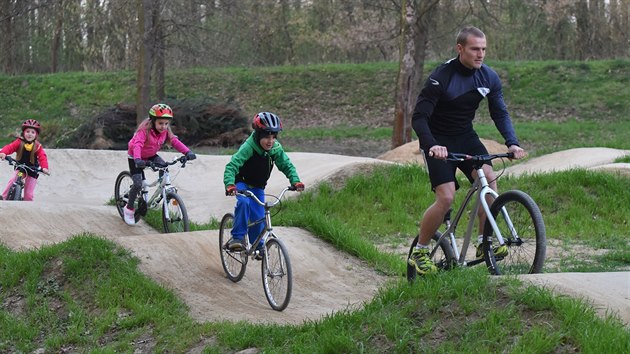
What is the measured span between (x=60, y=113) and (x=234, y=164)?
25.6 metres

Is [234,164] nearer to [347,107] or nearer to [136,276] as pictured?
[136,276]

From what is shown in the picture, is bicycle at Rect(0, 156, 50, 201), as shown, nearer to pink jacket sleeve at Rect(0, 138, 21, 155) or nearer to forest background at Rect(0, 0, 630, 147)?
pink jacket sleeve at Rect(0, 138, 21, 155)

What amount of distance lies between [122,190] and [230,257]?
404 cm

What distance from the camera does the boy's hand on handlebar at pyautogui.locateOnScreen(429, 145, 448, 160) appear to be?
6.03 m

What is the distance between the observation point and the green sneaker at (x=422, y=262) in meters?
6.35

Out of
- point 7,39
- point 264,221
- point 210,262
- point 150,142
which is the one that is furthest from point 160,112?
point 7,39

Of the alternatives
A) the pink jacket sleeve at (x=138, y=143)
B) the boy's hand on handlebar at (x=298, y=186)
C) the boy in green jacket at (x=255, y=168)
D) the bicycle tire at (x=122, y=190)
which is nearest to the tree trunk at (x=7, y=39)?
the bicycle tire at (x=122, y=190)

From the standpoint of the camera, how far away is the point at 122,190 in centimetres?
1205

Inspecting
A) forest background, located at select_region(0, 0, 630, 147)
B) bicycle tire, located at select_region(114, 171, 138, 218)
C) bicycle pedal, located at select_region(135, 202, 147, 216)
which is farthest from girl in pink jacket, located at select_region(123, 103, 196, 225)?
forest background, located at select_region(0, 0, 630, 147)

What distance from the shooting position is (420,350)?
201 inches

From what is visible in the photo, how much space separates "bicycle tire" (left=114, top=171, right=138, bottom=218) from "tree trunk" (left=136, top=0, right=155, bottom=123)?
925 cm

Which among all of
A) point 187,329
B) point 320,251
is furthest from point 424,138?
point 320,251

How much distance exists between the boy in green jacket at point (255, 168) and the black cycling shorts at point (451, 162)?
5.12ft

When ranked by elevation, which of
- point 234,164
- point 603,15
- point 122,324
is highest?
point 603,15
